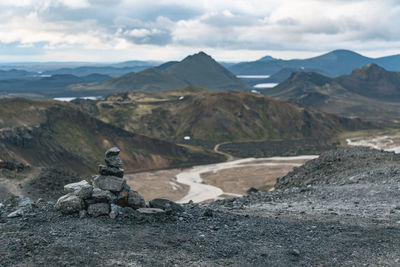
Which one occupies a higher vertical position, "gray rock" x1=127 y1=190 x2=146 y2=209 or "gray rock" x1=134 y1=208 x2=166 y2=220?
"gray rock" x1=127 y1=190 x2=146 y2=209

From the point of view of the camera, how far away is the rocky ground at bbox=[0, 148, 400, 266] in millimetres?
→ 18531

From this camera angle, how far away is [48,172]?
6981cm

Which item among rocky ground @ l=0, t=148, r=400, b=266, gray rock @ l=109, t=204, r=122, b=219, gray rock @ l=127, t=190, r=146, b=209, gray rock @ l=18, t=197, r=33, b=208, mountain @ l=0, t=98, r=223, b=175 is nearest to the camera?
rocky ground @ l=0, t=148, r=400, b=266

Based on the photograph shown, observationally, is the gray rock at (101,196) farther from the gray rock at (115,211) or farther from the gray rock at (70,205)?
the gray rock at (70,205)

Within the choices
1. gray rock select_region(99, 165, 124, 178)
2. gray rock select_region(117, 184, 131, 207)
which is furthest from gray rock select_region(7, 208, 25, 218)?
gray rock select_region(117, 184, 131, 207)

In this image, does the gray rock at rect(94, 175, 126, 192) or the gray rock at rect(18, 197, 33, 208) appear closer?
the gray rock at rect(94, 175, 126, 192)

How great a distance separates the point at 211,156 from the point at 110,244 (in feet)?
542

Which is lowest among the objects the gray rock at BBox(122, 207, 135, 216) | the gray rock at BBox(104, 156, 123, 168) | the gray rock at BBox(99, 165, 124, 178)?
the gray rock at BBox(122, 207, 135, 216)

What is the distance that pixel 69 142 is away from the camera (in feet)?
496


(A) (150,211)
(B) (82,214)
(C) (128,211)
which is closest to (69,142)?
(B) (82,214)

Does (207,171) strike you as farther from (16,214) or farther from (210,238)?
(210,238)

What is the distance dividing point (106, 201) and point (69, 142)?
5329 inches

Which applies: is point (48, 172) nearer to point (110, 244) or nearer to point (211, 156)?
point (110, 244)

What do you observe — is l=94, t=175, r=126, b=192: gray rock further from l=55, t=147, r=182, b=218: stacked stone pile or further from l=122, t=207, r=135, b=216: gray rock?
l=122, t=207, r=135, b=216: gray rock
